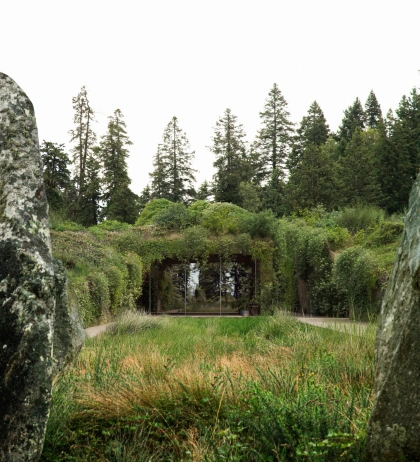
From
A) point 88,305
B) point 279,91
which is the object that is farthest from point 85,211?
point 88,305

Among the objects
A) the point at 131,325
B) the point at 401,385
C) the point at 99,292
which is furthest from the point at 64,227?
the point at 401,385

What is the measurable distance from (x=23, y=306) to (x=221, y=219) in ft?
49.5

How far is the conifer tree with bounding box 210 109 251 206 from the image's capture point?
30938 millimetres

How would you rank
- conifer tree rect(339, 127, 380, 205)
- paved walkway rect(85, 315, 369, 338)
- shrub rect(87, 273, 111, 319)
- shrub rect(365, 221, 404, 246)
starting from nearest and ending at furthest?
1. paved walkway rect(85, 315, 369, 338)
2. shrub rect(87, 273, 111, 319)
3. shrub rect(365, 221, 404, 246)
4. conifer tree rect(339, 127, 380, 205)

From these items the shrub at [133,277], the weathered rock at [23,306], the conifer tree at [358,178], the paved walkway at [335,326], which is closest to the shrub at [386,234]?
the paved walkway at [335,326]

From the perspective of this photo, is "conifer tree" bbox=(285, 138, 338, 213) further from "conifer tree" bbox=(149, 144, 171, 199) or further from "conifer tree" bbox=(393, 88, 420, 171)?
"conifer tree" bbox=(149, 144, 171, 199)

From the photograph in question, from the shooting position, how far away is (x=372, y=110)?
134 feet

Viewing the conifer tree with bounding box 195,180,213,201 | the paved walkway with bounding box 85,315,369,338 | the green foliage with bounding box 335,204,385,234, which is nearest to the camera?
the paved walkway with bounding box 85,315,369,338

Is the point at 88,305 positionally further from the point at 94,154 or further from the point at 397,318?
the point at 94,154

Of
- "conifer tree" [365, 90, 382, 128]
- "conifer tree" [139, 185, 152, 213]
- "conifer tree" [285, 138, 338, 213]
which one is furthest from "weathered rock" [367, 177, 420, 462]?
"conifer tree" [365, 90, 382, 128]

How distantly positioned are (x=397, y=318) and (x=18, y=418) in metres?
1.62

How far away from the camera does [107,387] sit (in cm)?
348

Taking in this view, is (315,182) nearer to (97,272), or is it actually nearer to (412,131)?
(412,131)

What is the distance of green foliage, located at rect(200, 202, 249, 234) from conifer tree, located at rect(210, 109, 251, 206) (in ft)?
41.2
